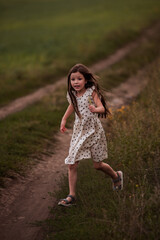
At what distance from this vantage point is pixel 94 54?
53.2 feet

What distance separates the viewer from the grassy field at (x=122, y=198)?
3477 mm

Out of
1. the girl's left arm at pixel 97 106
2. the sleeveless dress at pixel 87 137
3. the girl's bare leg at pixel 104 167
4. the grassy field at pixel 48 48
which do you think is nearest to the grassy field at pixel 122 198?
the girl's bare leg at pixel 104 167

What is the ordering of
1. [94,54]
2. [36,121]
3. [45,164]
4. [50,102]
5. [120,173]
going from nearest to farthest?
[120,173] → [45,164] → [36,121] → [50,102] → [94,54]

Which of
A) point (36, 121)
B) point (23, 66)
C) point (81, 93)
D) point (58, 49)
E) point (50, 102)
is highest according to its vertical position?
point (58, 49)

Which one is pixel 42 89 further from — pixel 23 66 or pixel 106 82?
pixel 23 66

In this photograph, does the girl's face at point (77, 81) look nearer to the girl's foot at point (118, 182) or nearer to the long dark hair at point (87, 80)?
the long dark hair at point (87, 80)

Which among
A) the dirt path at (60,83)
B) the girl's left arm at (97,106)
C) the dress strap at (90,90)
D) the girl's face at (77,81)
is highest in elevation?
the dirt path at (60,83)

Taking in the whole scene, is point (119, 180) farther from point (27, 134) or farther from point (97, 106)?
point (27, 134)

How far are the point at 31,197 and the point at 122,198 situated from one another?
1.42 metres

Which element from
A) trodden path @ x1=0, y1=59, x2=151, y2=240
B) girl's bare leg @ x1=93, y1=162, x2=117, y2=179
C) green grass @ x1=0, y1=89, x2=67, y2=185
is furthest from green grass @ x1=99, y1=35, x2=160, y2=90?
girl's bare leg @ x1=93, y1=162, x2=117, y2=179

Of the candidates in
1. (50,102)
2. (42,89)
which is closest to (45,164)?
(50,102)

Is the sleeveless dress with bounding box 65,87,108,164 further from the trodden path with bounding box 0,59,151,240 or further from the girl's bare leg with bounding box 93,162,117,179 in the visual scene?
the trodden path with bounding box 0,59,151,240

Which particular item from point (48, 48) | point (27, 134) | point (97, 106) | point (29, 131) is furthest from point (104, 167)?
point (48, 48)

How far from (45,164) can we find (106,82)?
6.34 metres
